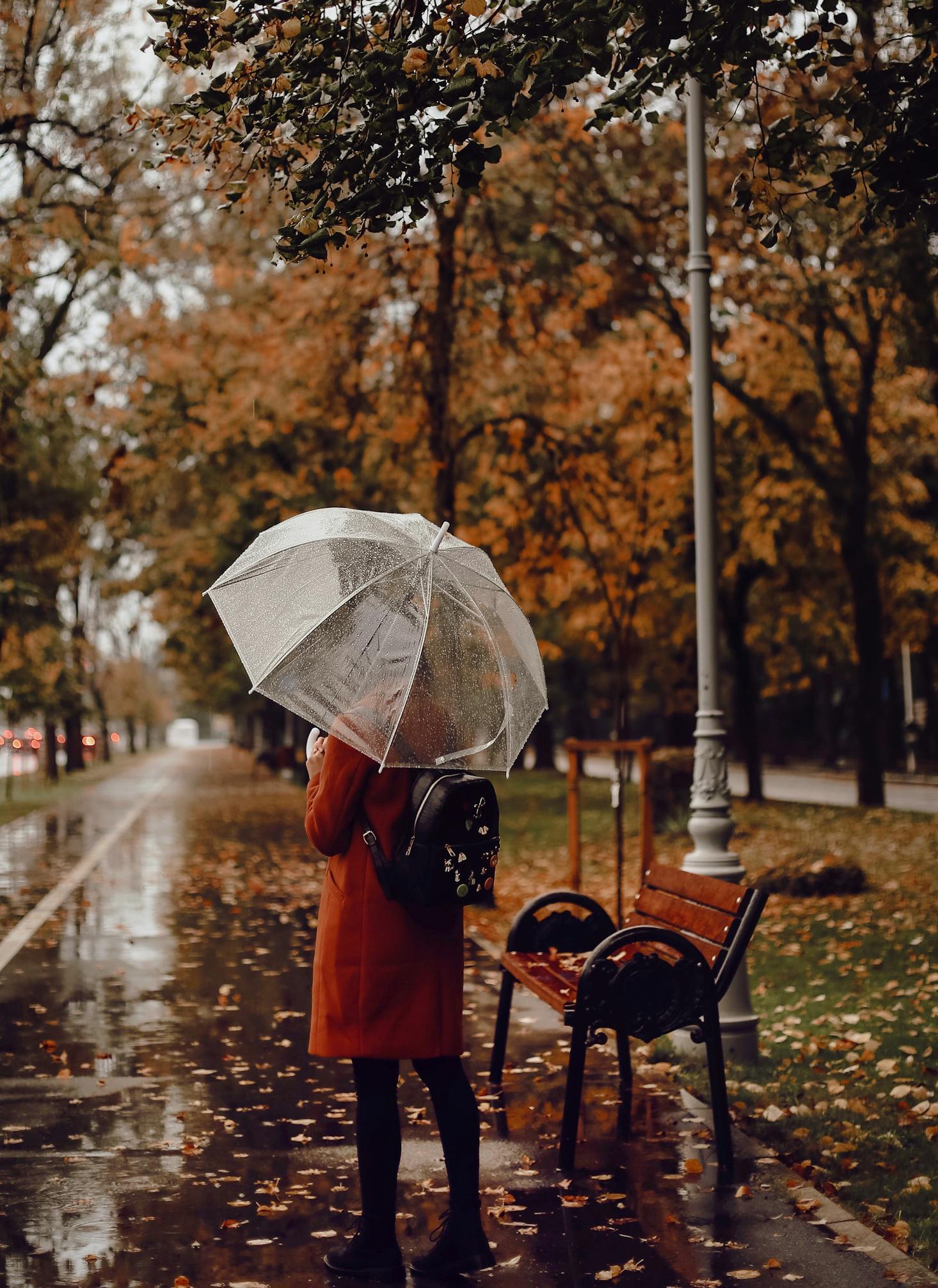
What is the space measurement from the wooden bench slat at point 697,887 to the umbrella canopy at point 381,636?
1656mm

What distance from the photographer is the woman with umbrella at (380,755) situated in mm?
4453

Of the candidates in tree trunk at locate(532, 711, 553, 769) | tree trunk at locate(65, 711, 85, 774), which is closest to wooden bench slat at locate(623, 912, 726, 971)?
tree trunk at locate(532, 711, 553, 769)

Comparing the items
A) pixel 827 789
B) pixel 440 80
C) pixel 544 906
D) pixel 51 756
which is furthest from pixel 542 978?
pixel 51 756

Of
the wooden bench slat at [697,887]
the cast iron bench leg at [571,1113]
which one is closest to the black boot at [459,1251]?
the cast iron bench leg at [571,1113]

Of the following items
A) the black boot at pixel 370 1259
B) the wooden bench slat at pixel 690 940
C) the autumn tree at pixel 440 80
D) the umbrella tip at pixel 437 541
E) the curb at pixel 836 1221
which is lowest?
the curb at pixel 836 1221

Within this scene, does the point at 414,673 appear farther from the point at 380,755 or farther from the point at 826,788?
the point at 826,788

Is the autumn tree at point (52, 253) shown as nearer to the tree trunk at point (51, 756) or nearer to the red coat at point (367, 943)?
the red coat at point (367, 943)

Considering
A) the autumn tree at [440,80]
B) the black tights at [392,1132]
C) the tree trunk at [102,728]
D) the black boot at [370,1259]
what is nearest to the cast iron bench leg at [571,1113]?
the black tights at [392,1132]

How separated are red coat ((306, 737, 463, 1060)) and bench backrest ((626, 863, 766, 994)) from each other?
1.87 metres

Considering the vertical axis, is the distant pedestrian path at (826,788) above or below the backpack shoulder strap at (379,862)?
below

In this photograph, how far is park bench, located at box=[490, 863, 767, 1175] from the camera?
18.7ft

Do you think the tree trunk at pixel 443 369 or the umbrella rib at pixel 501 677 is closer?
the umbrella rib at pixel 501 677

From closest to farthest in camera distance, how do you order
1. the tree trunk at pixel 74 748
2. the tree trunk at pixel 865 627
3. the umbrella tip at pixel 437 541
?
the umbrella tip at pixel 437 541
the tree trunk at pixel 865 627
the tree trunk at pixel 74 748

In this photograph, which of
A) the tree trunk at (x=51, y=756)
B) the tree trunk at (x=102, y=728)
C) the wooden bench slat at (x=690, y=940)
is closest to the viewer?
the wooden bench slat at (x=690, y=940)
